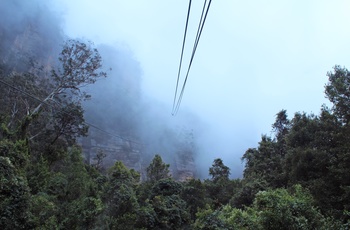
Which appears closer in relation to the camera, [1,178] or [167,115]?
[1,178]

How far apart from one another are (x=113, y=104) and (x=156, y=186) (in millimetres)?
45060

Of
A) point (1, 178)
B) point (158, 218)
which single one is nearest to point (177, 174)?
point (158, 218)

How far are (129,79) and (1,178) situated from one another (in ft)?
208

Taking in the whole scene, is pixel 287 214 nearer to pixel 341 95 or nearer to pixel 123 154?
pixel 341 95

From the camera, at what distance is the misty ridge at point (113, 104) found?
46.3 meters

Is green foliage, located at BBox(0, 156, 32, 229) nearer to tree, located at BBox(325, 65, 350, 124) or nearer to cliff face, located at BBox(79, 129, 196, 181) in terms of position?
tree, located at BBox(325, 65, 350, 124)

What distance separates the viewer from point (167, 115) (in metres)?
70.8

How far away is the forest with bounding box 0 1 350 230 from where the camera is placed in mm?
9750

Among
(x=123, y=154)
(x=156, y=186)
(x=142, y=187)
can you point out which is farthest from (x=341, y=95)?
(x=123, y=154)

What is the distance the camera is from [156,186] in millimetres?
20359

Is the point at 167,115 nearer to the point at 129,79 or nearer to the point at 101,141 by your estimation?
the point at 129,79

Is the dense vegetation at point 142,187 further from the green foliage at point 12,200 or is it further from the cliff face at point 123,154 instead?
the cliff face at point 123,154

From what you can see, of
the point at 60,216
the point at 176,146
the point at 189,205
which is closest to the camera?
the point at 60,216

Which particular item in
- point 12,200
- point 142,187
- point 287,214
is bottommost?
point 287,214
